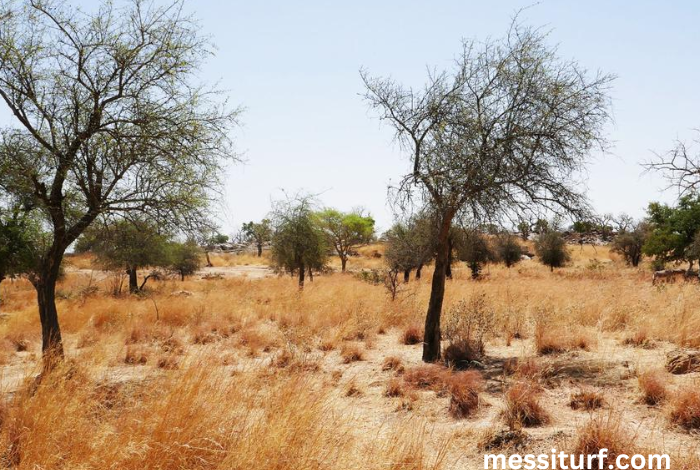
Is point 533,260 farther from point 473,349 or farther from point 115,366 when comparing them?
point 115,366

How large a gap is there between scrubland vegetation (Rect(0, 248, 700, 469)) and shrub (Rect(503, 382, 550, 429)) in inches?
1.0

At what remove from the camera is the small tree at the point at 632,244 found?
44.8 metres

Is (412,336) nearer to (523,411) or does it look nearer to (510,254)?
(523,411)

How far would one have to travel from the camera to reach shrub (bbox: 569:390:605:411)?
6551mm

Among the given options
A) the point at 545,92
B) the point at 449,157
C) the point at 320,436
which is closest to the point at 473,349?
the point at 449,157

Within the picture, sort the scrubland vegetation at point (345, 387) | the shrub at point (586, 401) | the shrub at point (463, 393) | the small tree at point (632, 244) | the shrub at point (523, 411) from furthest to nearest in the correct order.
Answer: the small tree at point (632, 244) → the shrub at point (463, 393) → the shrub at point (586, 401) → the shrub at point (523, 411) → the scrubland vegetation at point (345, 387)

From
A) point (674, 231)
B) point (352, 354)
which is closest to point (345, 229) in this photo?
point (674, 231)

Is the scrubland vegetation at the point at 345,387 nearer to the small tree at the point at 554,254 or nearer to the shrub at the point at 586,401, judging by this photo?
the shrub at the point at 586,401

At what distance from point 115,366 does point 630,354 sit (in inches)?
405

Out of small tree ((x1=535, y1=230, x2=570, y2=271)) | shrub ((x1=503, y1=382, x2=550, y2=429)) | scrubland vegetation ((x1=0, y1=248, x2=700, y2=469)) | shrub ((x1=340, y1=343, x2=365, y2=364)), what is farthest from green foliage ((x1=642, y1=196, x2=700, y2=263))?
shrub ((x1=503, y1=382, x2=550, y2=429))

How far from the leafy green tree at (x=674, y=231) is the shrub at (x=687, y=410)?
2674 centimetres

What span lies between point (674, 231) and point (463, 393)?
32.5 m

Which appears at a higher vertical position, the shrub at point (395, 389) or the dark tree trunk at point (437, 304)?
the dark tree trunk at point (437, 304)

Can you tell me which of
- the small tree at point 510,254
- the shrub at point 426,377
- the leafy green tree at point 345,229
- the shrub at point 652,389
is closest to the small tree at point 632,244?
the small tree at point 510,254
